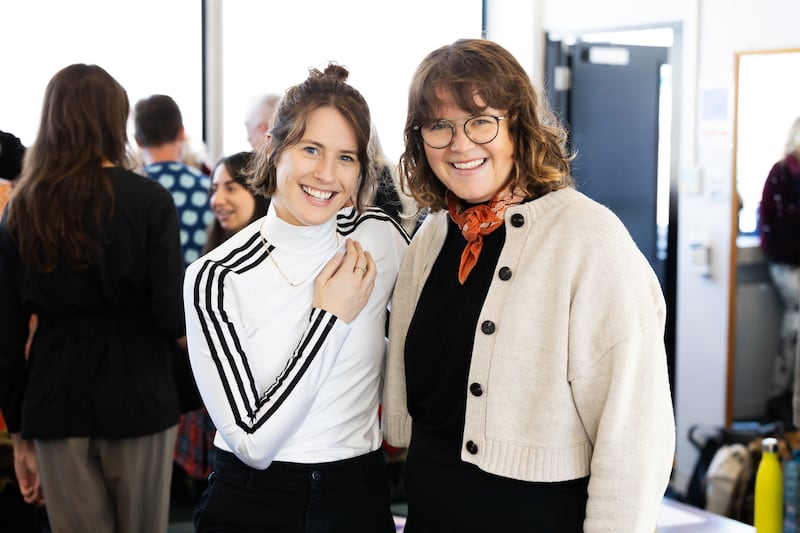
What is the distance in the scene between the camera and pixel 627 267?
55.7 inches

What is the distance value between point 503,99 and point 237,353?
1.97 feet

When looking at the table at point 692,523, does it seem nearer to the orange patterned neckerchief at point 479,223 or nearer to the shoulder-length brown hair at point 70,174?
the orange patterned neckerchief at point 479,223

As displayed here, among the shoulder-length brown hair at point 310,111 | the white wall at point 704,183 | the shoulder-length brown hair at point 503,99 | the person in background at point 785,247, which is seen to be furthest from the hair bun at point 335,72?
the white wall at point 704,183

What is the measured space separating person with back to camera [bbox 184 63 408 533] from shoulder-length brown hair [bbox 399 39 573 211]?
0.48 feet

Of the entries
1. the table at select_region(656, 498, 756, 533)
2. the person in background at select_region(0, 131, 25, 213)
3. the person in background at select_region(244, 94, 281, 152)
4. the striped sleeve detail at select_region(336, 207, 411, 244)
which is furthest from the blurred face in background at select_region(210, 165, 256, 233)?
the table at select_region(656, 498, 756, 533)

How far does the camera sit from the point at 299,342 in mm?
1576

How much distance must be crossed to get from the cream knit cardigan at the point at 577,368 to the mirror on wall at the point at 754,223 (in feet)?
10.4

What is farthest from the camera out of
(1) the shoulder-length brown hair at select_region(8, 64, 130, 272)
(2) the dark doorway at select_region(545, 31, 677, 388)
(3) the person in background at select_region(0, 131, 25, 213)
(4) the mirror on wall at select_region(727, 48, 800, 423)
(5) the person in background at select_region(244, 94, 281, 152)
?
(2) the dark doorway at select_region(545, 31, 677, 388)

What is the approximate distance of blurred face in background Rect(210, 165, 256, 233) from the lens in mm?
3107

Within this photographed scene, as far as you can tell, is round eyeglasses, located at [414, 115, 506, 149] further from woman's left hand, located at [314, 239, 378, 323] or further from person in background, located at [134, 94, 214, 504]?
person in background, located at [134, 94, 214, 504]

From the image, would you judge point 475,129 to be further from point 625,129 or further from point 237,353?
point 625,129

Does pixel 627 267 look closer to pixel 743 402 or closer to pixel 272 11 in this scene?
pixel 743 402

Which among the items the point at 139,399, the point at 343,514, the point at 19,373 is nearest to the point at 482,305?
the point at 343,514

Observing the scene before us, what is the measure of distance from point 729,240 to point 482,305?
11.1 ft
